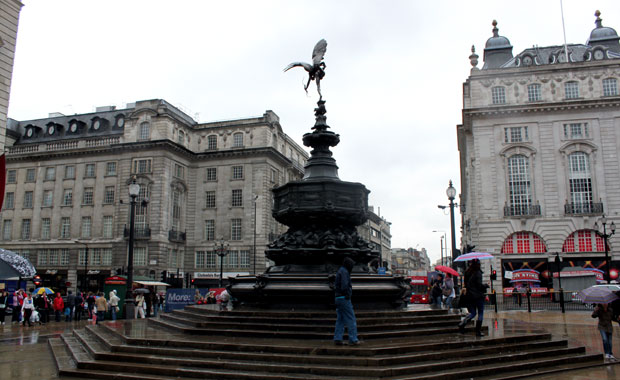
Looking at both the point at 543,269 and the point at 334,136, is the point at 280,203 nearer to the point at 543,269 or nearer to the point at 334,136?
the point at 334,136

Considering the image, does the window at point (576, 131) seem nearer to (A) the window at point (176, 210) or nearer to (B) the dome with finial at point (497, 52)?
(B) the dome with finial at point (497, 52)

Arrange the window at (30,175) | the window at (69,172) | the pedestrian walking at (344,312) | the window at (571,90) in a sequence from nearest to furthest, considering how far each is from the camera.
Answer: the pedestrian walking at (344,312) → the window at (571,90) → the window at (69,172) → the window at (30,175)

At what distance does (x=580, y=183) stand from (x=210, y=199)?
119 feet

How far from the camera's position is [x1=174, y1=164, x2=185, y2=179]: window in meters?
53.7

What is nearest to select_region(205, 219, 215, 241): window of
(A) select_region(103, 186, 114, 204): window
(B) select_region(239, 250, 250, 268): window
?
(B) select_region(239, 250, 250, 268): window

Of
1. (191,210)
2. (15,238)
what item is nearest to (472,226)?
(191,210)

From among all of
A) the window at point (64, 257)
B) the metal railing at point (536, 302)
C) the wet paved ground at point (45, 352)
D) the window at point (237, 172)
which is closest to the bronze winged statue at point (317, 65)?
the wet paved ground at point (45, 352)

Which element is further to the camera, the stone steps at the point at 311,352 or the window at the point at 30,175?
the window at the point at 30,175

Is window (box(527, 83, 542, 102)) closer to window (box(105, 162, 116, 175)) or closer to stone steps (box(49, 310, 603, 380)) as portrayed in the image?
stone steps (box(49, 310, 603, 380))

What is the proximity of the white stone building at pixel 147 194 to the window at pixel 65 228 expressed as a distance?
11 cm

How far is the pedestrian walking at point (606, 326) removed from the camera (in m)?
9.89

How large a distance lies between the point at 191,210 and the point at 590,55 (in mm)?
42049

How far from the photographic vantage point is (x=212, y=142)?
57.0 meters

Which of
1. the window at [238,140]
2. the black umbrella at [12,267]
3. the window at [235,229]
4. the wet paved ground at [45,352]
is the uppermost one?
the window at [238,140]
